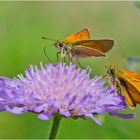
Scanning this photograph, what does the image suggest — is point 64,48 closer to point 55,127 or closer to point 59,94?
point 59,94

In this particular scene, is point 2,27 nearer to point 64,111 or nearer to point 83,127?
point 83,127

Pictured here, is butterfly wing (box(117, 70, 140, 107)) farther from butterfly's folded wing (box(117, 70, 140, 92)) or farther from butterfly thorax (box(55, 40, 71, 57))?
butterfly thorax (box(55, 40, 71, 57))

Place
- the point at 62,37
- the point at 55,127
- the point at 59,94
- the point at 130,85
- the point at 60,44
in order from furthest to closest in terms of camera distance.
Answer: the point at 62,37 → the point at 60,44 → the point at 130,85 → the point at 59,94 → the point at 55,127

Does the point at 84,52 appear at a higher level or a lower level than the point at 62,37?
higher

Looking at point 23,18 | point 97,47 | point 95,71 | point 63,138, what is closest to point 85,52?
point 97,47

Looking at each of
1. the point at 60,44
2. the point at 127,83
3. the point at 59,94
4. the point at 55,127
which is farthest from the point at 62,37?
the point at 55,127

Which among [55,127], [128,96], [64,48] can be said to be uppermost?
[64,48]

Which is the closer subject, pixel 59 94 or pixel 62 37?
pixel 59 94

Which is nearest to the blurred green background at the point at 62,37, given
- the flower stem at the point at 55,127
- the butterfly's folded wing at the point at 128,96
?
the butterfly's folded wing at the point at 128,96
